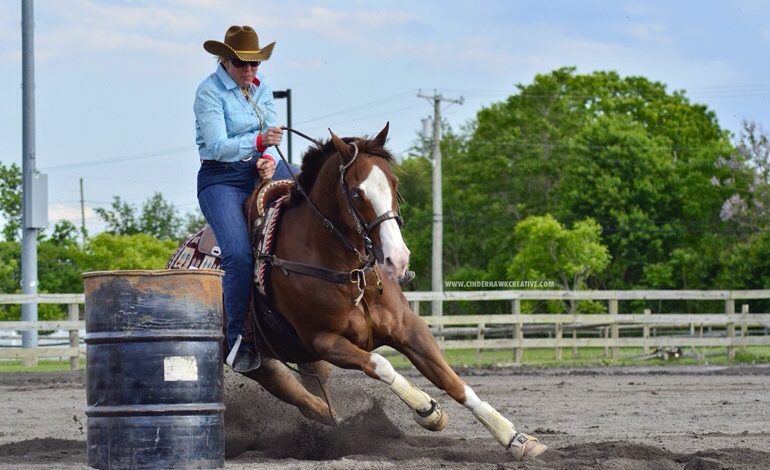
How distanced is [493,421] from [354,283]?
116 centimetres

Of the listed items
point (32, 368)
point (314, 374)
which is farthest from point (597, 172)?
point (314, 374)

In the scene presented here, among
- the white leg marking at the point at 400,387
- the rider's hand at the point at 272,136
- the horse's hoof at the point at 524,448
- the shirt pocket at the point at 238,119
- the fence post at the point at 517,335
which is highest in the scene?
the shirt pocket at the point at 238,119

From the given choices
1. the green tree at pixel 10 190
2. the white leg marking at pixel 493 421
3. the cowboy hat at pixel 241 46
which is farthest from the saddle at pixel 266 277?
the green tree at pixel 10 190

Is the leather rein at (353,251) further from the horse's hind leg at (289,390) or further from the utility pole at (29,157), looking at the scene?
the utility pole at (29,157)

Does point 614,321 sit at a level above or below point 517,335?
above

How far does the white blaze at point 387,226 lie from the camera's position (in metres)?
6.64

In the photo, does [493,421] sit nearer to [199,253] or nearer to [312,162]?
[312,162]

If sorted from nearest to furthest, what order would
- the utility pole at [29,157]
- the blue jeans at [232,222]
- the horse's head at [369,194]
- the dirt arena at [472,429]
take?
the horse's head at [369,194] < the dirt arena at [472,429] < the blue jeans at [232,222] < the utility pole at [29,157]

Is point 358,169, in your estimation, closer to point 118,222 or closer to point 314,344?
point 314,344

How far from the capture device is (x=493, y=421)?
7340 millimetres

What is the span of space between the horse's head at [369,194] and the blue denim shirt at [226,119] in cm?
85

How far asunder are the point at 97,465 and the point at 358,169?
2.20m

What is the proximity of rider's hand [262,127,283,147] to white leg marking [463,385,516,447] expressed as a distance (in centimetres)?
200

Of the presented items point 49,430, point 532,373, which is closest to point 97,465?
point 49,430
